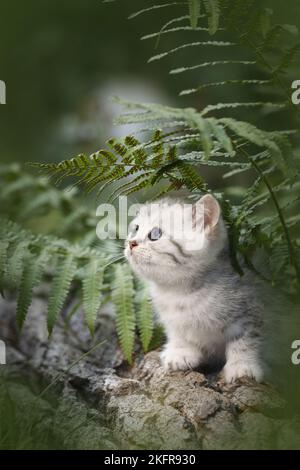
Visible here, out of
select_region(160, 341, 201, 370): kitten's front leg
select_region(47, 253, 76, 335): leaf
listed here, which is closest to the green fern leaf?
select_region(47, 253, 76, 335): leaf

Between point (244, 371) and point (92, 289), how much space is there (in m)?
0.59

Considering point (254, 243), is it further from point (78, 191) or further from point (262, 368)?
point (78, 191)

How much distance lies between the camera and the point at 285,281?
2.23m

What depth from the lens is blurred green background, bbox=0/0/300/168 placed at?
428 cm

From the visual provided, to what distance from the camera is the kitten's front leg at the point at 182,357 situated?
2.19 metres

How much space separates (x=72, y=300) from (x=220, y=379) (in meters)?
1.10

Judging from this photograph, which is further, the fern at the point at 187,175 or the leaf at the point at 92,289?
the leaf at the point at 92,289

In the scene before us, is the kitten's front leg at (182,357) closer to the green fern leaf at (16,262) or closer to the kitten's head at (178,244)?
the kitten's head at (178,244)

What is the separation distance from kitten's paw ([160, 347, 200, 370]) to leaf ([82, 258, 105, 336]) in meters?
0.28

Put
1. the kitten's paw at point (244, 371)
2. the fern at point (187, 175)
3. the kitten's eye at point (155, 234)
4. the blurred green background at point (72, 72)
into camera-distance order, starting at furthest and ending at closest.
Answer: the blurred green background at point (72, 72) → the kitten's eye at point (155, 234) → the kitten's paw at point (244, 371) → the fern at point (187, 175)

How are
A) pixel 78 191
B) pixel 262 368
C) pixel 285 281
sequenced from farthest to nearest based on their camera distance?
pixel 78 191
pixel 285 281
pixel 262 368

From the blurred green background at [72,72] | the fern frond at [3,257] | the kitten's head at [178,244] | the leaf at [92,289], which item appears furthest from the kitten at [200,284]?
the blurred green background at [72,72]

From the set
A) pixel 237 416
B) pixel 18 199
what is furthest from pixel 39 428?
pixel 18 199
